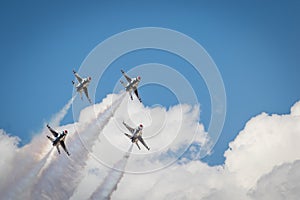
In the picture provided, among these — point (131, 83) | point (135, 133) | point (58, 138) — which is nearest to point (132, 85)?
point (131, 83)

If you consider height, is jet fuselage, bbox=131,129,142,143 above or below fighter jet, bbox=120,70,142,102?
below

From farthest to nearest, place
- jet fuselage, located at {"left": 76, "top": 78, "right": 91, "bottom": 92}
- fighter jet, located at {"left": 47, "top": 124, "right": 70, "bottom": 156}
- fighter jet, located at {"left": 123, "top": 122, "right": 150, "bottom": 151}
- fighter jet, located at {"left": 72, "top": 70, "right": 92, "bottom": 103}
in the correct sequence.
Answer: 1. fighter jet, located at {"left": 72, "top": 70, "right": 92, "bottom": 103}
2. jet fuselage, located at {"left": 76, "top": 78, "right": 91, "bottom": 92}
3. fighter jet, located at {"left": 123, "top": 122, "right": 150, "bottom": 151}
4. fighter jet, located at {"left": 47, "top": 124, "right": 70, "bottom": 156}

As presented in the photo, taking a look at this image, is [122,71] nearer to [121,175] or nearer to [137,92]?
[137,92]

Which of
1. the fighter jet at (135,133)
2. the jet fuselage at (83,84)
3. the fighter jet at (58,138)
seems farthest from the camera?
the jet fuselage at (83,84)

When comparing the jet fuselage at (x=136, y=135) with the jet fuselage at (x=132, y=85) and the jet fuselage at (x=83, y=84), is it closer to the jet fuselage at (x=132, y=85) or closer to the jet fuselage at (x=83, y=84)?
the jet fuselage at (x=132, y=85)

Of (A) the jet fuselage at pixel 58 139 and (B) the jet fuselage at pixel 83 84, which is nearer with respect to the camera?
(A) the jet fuselage at pixel 58 139

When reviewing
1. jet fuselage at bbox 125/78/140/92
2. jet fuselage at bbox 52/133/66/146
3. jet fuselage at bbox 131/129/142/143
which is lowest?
jet fuselage at bbox 52/133/66/146

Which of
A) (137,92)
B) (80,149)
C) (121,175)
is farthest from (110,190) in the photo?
(137,92)

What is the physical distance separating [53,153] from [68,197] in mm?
14032

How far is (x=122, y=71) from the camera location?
12700cm

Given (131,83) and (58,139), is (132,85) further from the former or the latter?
(58,139)

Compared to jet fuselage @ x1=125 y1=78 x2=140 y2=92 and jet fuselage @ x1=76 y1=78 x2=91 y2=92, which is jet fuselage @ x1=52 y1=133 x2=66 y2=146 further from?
jet fuselage @ x1=125 y1=78 x2=140 y2=92

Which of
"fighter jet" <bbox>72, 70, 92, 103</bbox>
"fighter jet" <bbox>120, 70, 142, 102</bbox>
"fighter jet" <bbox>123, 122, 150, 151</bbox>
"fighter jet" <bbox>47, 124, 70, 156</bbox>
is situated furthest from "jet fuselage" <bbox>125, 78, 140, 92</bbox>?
"fighter jet" <bbox>47, 124, 70, 156</bbox>

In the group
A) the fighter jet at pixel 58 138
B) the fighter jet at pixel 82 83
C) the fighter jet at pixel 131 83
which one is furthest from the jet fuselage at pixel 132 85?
the fighter jet at pixel 58 138
